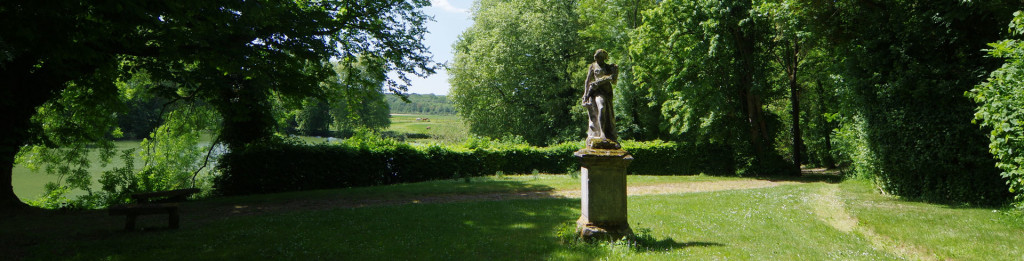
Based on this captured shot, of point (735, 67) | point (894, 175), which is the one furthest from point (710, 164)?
point (894, 175)

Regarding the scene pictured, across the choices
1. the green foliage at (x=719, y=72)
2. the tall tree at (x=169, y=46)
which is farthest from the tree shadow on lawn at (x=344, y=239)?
the green foliage at (x=719, y=72)

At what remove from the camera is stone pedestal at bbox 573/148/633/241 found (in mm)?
6949

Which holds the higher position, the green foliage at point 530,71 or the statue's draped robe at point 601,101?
the green foliage at point 530,71

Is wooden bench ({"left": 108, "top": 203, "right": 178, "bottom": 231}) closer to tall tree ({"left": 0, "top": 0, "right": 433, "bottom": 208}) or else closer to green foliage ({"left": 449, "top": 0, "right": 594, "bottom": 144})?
tall tree ({"left": 0, "top": 0, "right": 433, "bottom": 208})

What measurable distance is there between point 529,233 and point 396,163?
11788 mm

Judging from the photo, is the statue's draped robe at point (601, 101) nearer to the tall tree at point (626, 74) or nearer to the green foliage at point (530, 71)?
the tall tree at point (626, 74)

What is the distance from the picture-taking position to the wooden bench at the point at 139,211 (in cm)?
805

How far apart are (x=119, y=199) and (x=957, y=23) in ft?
71.7

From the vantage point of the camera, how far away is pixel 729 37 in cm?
2077

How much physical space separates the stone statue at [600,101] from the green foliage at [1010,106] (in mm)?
6033

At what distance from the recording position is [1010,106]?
309 inches

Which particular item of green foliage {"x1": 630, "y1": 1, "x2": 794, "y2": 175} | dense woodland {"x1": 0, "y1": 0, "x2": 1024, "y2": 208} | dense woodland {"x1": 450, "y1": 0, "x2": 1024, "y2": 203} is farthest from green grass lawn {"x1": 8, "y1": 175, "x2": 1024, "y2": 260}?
green foliage {"x1": 630, "y1": 1, "x2": 794, "y2": 175}

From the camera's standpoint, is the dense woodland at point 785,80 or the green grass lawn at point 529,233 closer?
the green grass lawn at point 529,233

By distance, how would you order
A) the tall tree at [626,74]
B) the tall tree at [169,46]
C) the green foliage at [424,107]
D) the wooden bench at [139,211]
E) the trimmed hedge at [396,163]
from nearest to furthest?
the tall tree at [169,46]
the wooden bench at [139,211]
the trimmed hedge at [396,163]
the tall tree at [626,74]
the green foliage at [424,107]
